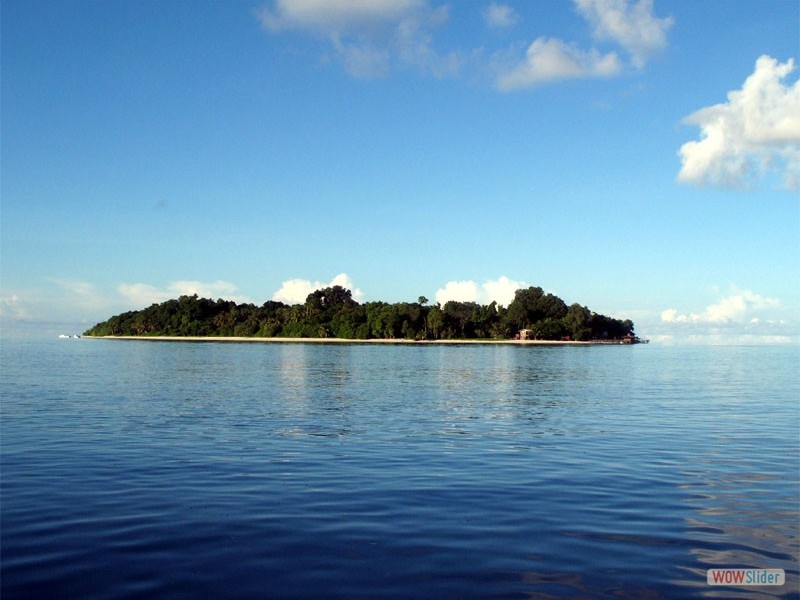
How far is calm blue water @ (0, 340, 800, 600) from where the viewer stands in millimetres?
13992

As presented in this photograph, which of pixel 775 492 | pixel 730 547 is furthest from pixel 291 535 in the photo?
pixel 775 492

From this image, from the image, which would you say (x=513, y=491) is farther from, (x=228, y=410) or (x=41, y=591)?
(x=228, y=410)

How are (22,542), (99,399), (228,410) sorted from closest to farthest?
1. (22,542)
2. (228,410)
3. (99,399)

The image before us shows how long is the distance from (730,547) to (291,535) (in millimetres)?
9996

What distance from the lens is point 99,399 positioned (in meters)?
50.9
